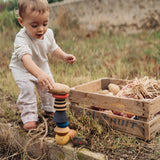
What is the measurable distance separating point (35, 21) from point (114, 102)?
1.04 metres

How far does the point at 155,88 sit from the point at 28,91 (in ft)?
4.29

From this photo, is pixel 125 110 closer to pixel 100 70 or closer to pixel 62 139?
pixel 62 139

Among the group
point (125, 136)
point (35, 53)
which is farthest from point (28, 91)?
point (125, 136)

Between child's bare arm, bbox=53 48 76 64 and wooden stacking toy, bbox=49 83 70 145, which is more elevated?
child's bare arm, bbox=53 48 76 64

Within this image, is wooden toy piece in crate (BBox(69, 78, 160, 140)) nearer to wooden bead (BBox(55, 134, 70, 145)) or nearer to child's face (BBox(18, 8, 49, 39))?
wooden bead (BBox(55, 134, 70, 145))

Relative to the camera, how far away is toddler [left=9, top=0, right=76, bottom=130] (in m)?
1.92

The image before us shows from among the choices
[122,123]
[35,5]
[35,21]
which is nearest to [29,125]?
[122,123]

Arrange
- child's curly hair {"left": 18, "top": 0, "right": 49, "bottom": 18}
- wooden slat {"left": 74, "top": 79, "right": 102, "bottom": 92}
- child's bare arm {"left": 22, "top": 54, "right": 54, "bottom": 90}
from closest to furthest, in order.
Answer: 1. child's bare arm {"left": 22, "top": 54, "right": 54, "bottom": 90}
2. child's curly hair {"left": 18, "top": 0, "right": 49, "bottom": 18}
3. wooden slat {"left": 74, "top": 79, "right": 102, "bottom": 92}

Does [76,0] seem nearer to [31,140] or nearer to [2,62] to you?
[2,62]

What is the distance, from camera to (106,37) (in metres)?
6.39

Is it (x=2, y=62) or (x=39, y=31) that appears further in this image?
(x=2, y=62)

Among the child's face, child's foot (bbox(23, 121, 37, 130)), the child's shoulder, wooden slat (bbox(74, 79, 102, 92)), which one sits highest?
the child's face

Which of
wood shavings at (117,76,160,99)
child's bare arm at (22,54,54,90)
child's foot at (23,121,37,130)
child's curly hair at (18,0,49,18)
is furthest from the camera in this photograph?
child's foot at (23,121,37,130)

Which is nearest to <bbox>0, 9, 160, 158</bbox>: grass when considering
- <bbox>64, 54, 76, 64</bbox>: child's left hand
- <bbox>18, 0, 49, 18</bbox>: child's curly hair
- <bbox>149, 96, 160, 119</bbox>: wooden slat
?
<bbox>149, 96, 160, 119</bbox>: wooden slat
